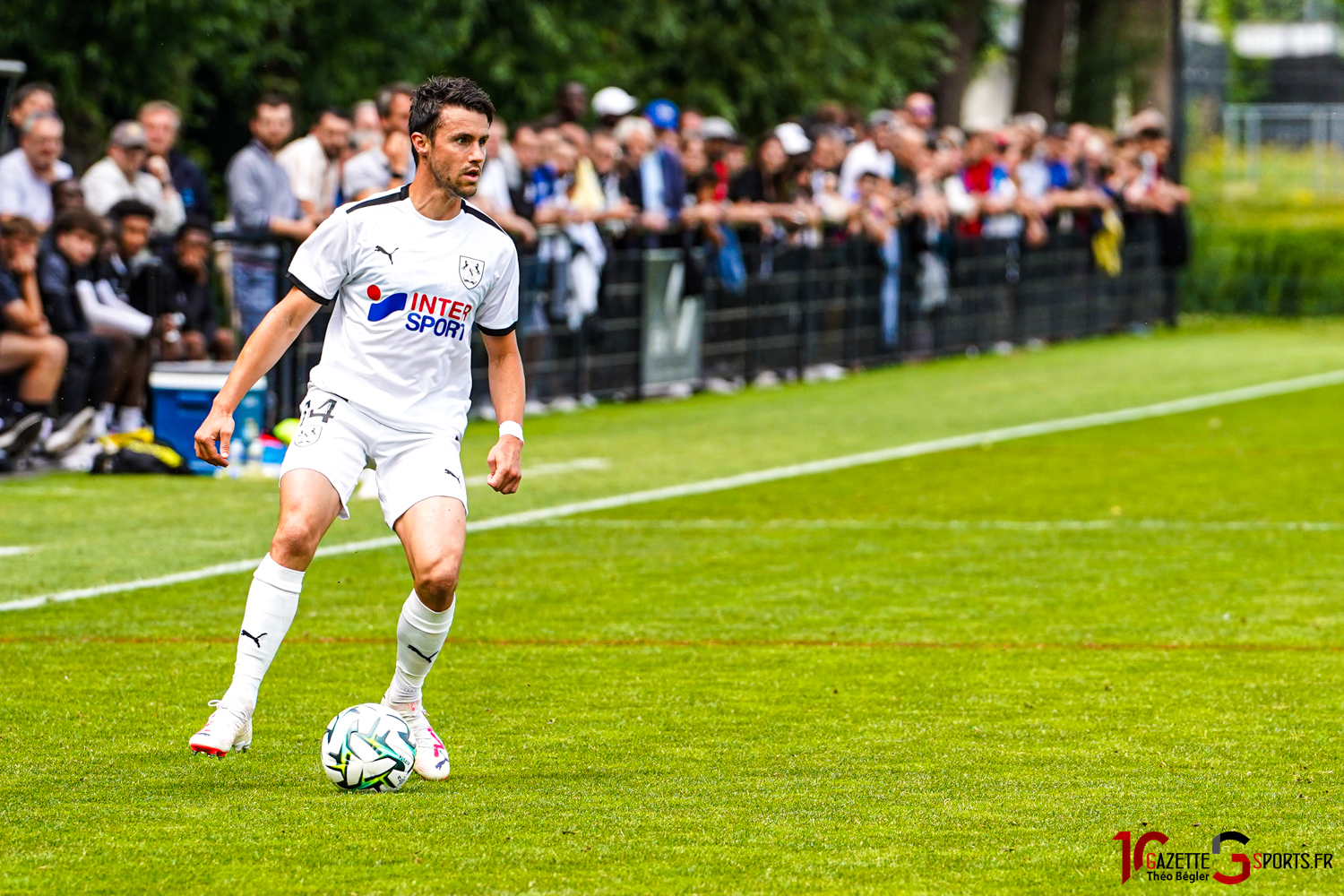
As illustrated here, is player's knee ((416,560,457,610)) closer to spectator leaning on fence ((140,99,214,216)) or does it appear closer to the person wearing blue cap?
spectator leaning on fence ((140,99,214,216))

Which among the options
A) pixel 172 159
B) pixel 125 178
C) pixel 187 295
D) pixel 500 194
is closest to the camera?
pixel 187 295

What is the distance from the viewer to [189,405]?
13.9 meters

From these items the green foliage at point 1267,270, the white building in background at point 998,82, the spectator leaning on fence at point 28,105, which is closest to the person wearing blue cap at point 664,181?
the spectator leaning on fence at point 28,105

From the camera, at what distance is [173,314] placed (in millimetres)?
14859

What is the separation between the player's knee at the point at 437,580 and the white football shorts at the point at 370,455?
22 cm

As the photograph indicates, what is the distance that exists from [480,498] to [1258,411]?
844 centimetres

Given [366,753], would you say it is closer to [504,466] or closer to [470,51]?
[504,466]

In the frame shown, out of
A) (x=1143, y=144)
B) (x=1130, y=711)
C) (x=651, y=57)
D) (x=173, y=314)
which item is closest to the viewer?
(x=1130, y=711)

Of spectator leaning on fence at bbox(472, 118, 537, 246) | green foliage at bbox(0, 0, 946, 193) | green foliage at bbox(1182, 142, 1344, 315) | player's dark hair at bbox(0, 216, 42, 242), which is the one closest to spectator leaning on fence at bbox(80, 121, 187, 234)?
player's dark hair at bbox(0, 216, 42, 242)

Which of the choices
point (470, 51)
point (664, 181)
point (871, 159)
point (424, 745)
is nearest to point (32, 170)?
point (664, 181)

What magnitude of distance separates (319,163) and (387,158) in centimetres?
136

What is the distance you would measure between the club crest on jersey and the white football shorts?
45 cm

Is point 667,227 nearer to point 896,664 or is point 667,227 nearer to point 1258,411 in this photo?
point 1258,411

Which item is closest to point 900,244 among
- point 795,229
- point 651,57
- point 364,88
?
point 795,229
